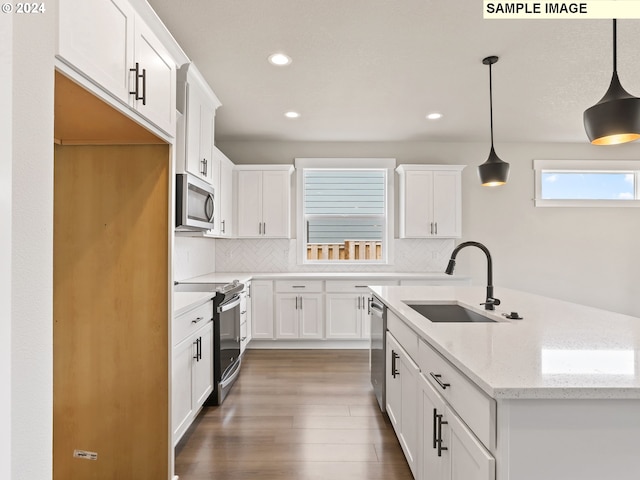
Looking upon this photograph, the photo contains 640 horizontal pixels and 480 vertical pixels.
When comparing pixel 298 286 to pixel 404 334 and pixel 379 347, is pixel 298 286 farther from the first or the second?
pixel 404 334

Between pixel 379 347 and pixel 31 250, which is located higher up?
pixel 31 250

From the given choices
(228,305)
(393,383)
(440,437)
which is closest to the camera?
(440,437)

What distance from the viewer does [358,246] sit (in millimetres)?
5137

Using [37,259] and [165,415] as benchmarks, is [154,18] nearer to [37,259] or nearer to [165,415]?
[37,259]

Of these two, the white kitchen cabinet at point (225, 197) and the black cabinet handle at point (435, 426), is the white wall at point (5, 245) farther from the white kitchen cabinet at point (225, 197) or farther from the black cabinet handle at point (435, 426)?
the white kitchen cabinet at point (225, 197)

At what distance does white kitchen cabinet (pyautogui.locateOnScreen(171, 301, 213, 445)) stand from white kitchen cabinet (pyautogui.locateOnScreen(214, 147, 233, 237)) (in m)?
1.57

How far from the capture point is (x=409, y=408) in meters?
1.92

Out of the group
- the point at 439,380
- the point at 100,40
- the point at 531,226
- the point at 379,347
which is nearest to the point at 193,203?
the point at 100,40

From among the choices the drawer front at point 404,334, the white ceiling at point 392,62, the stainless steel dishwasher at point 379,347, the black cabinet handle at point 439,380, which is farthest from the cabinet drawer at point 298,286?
the black cabinet handle at point 439,380

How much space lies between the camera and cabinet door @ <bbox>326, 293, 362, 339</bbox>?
449cm

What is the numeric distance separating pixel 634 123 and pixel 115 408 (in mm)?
2781

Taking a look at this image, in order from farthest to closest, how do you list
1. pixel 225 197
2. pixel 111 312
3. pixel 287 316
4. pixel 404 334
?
pixel 287 316, pixel 225 197, pixel 404 334, pixel 111 312

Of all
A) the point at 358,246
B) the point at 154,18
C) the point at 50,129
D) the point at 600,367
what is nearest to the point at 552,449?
the point at 600,367

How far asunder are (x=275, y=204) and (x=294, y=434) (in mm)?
2937
